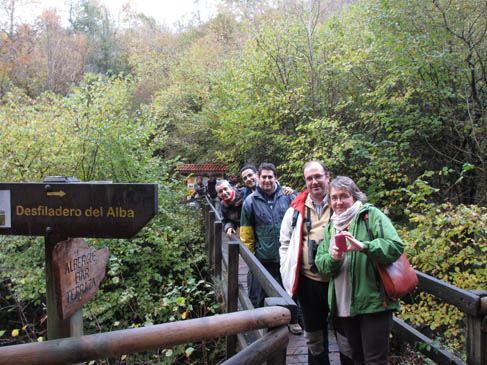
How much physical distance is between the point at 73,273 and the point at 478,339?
7.69 ft

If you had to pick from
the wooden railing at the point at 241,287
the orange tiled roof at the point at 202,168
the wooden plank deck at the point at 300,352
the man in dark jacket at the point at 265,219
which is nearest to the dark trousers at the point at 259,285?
the man in dark jacket at the point at 265,219

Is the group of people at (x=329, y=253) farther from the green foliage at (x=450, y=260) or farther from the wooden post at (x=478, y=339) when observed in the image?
the green foliage at (x=450, y=260)

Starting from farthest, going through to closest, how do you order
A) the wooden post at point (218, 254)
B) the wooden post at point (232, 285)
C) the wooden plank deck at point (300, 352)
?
the wooden post at point (218, 254) → the wooden post at point (232, 285) → the wooden plank deck at point (300, 352)

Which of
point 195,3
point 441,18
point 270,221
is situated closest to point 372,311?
point 270,221

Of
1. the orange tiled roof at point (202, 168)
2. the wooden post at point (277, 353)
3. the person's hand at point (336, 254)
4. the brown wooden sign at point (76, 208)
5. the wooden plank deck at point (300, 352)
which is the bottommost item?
the wooden plank deck at point (300, 352)

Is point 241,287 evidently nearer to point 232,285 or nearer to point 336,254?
point 232,285

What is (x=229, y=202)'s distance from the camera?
13.9ft

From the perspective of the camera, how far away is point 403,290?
1.99 metres

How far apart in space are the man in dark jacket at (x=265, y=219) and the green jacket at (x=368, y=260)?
3.95 ft

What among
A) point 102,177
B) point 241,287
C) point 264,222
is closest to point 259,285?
point 241,287

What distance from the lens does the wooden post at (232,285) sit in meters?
3.38

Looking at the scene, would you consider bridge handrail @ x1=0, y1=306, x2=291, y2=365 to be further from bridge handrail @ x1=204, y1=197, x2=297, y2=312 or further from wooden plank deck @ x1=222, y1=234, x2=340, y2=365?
wooden plank deck @ x1=222, y1=234, x2=340, y2=365

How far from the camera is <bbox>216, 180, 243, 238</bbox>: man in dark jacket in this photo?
416 centimetres

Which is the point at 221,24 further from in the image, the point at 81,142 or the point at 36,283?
the point at 36,283
